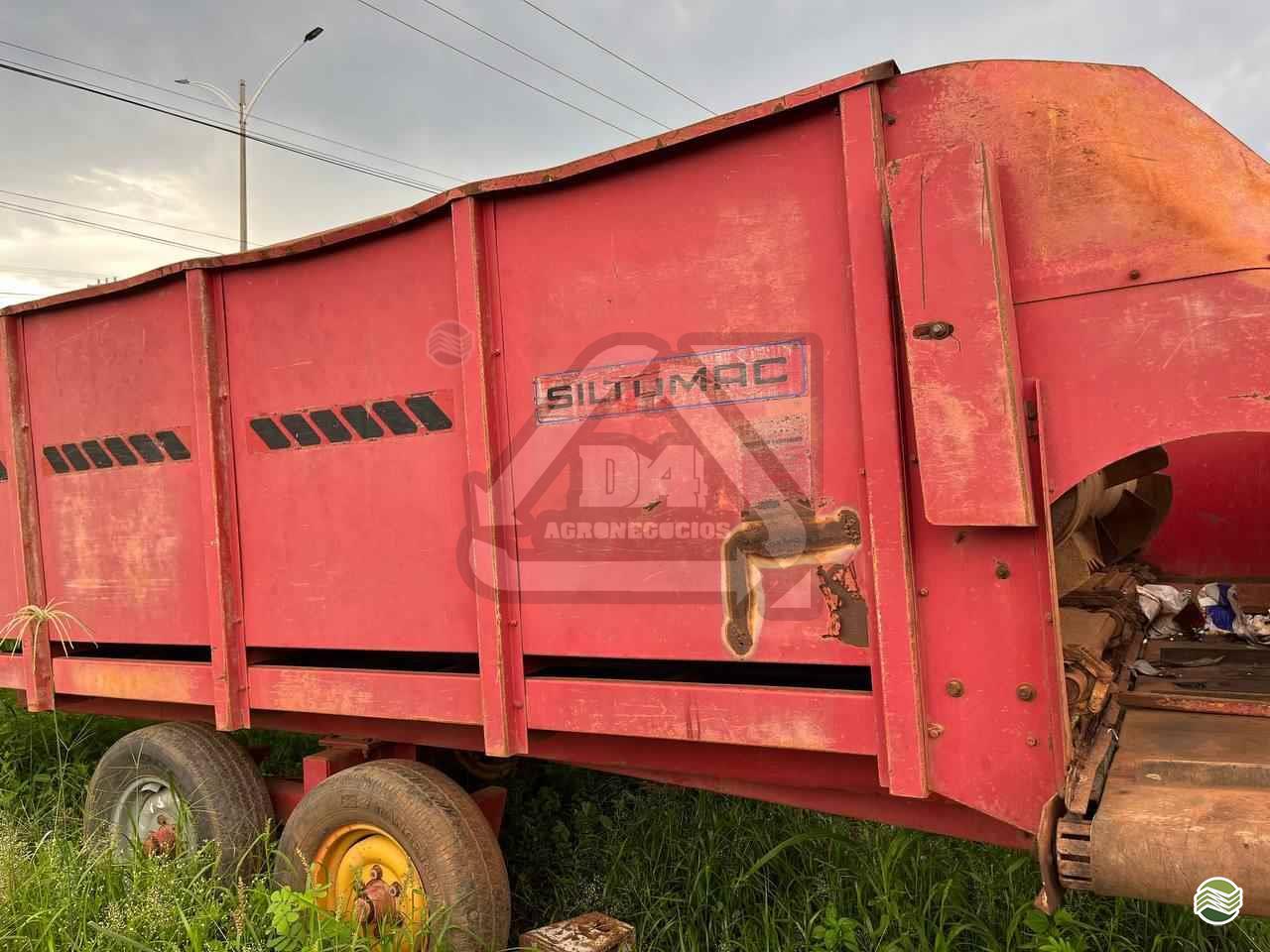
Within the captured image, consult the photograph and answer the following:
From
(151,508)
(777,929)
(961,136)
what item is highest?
(961,136)

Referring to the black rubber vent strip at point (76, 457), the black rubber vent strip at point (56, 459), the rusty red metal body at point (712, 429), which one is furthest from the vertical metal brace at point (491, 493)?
the black rubber vent strip at point (56, 459)

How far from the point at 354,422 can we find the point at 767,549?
5.08ft

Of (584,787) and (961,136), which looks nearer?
(961,136)

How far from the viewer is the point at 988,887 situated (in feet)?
11.0

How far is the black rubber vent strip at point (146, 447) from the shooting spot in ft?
11.8

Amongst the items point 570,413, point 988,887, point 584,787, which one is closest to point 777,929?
point 988,887

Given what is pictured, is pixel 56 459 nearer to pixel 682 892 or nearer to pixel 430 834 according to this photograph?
pixel 430 834

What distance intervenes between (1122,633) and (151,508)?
12.9 ft

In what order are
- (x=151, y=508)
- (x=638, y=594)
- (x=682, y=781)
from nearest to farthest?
(x=638, y=594) → (x=682, y=781) → (x=151, y=508)

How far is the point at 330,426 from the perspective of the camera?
3191 millimetres

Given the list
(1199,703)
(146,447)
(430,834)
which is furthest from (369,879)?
(1199,703)

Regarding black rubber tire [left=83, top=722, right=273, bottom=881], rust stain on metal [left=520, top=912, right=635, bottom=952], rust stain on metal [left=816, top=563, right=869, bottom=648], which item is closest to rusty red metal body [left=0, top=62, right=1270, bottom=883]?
rust stain on metal [left=816, top=563, right=869, bottom=648]

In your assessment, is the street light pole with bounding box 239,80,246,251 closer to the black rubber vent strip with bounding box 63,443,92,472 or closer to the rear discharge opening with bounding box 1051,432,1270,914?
the black rubber vent strip with bounding box 63,443,92,472

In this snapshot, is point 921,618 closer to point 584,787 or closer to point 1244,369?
point 1244,369
